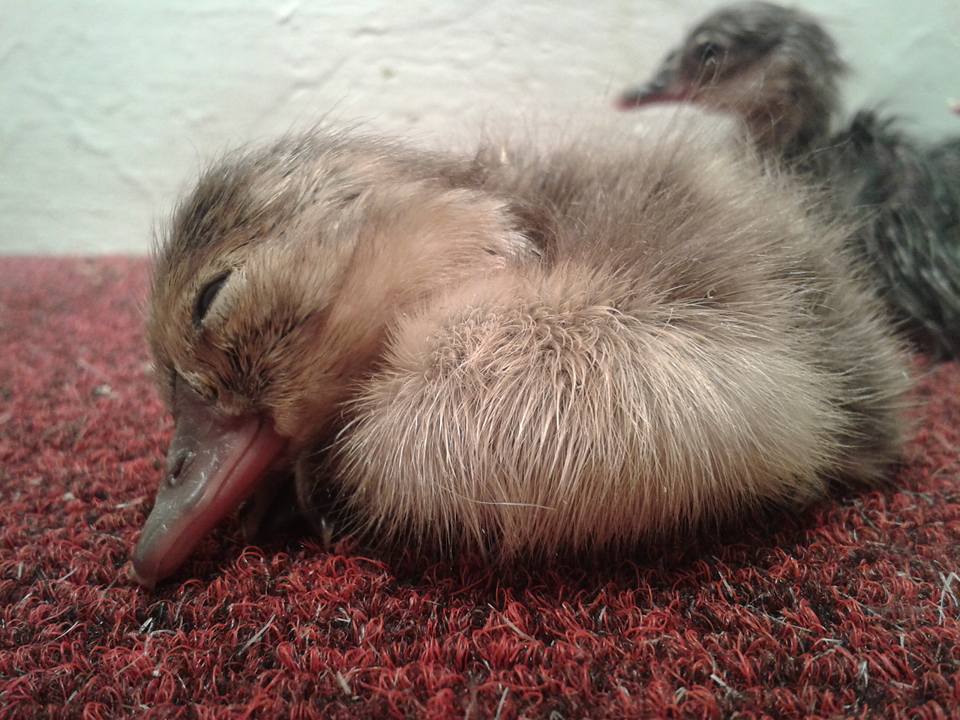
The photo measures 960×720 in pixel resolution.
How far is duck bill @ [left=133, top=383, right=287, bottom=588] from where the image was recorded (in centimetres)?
68

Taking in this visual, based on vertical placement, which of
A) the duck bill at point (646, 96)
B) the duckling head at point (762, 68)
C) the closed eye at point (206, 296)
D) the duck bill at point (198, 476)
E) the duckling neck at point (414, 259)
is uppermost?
the duckling head at point (762, 68)

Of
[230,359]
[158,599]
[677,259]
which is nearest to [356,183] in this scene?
[230,359]

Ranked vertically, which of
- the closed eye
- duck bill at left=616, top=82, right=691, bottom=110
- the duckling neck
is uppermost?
duck bill at left=616, top=82, right=691, bottom=110

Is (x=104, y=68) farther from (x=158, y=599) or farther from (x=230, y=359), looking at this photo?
(x=158, y=599)

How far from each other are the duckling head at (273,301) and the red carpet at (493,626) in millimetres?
88

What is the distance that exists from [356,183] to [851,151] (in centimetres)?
96

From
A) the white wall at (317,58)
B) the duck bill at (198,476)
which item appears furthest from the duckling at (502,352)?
the white wall at (317,58)

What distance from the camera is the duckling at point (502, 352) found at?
627 millimetres

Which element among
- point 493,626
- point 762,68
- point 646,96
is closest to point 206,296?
point 493,626

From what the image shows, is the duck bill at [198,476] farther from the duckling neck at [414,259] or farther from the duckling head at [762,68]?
the duckling head at [762,68]

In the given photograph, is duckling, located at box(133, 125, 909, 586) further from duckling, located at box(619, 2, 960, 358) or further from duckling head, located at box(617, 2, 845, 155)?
duckling head, located at box(617, 2, 845, 155)

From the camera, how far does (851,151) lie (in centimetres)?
125

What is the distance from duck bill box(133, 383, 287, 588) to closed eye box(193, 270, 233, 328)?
84 mm

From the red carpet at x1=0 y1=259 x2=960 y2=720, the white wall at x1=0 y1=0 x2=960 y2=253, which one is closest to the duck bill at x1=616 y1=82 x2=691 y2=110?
the white wall at x1=0 y1=0 x2=960 y2=253
